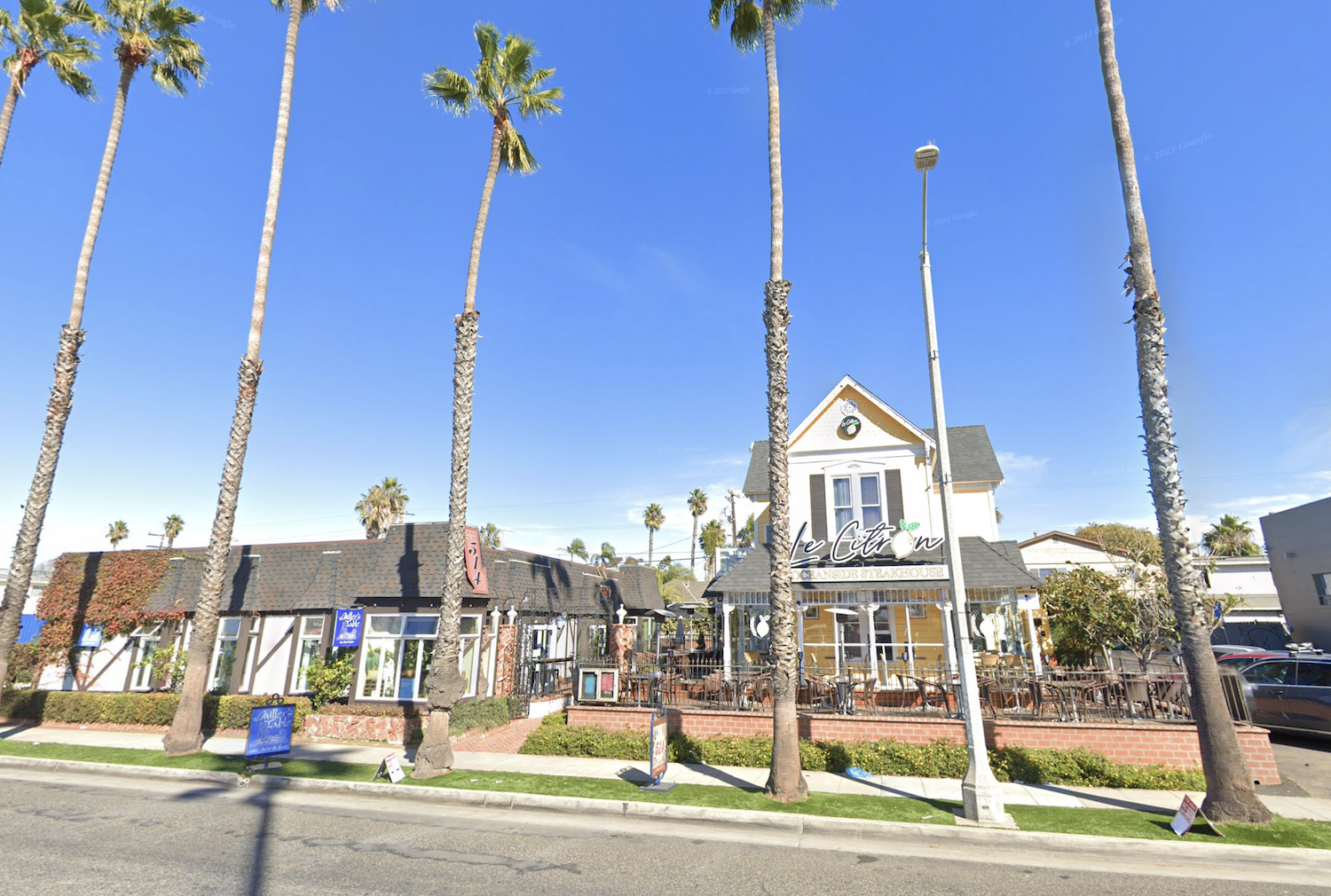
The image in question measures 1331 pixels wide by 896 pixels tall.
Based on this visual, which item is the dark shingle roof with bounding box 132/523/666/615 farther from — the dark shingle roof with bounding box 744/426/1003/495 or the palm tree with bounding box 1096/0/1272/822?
the palm tree with bounding box 1096/0/1272/822

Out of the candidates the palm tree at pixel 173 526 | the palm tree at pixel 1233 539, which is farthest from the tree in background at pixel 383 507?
the palm tree at pixel 1233 539

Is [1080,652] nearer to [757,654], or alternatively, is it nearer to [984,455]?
[984,455]

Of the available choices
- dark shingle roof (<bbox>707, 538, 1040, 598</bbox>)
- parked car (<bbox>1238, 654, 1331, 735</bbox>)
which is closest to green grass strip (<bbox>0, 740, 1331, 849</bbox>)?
dark shingle roof (<bbox>707, 538, 1040, 598</bbox>)

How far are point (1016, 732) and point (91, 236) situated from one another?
88.7 feet

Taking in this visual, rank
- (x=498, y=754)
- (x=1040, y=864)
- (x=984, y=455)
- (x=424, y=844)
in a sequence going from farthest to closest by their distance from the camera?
(x=984, y=455) → (x=498, y=754) → (x=424, y=844) → (x=1040, y=864)

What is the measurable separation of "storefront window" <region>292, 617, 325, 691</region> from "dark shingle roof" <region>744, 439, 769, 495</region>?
50.2 feet

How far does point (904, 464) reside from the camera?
21.1m

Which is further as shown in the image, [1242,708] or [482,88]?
[482,88]

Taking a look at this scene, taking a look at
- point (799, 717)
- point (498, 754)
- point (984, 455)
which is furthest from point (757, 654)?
point (984, 455)

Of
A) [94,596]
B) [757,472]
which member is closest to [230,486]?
[94,596]

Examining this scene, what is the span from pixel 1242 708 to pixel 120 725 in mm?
27633

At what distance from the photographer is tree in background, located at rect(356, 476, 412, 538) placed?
5428cm

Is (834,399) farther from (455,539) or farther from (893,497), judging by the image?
(455,539)

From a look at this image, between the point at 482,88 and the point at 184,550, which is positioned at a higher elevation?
the point at 482,88
